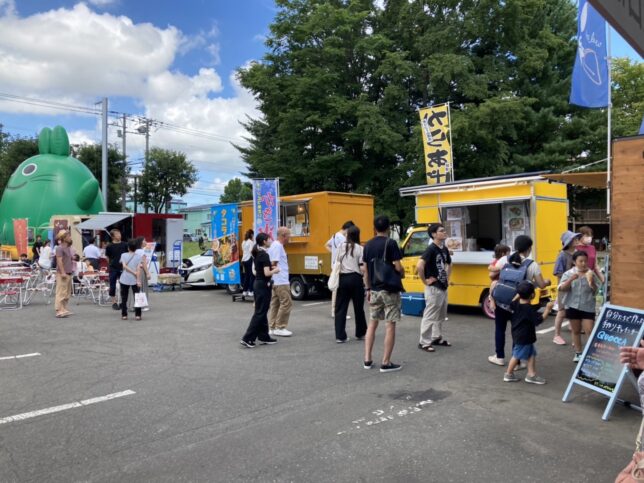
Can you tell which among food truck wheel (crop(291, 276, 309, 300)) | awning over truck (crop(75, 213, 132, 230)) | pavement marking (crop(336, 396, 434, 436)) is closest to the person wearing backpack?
A: pavement marking (crop(336, 396, 434, 436))

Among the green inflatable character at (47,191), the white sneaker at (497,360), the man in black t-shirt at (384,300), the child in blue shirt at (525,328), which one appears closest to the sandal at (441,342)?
the white sneaker at (497,360)

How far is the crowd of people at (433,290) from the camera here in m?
5.59

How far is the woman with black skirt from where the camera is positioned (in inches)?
293

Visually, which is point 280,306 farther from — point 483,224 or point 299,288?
point 483,224

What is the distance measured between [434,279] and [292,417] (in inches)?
136

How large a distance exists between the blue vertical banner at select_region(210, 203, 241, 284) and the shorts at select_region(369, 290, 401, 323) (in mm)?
8513

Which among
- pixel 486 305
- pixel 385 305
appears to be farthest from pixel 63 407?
pixel 486 305

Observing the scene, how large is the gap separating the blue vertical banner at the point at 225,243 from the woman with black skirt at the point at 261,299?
258 inches

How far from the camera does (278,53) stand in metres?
20.8

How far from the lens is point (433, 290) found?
23.9ft

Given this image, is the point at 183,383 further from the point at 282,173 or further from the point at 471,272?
the point at 282,173

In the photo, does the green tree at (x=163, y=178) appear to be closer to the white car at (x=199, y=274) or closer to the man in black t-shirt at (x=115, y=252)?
the white car at (x=199, y=274)

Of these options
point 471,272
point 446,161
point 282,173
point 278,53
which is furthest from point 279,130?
point 471,272

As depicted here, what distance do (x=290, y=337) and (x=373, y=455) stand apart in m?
4.59
